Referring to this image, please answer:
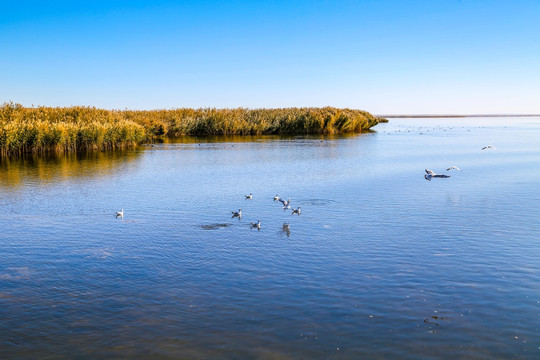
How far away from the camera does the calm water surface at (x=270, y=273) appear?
25.2 feet

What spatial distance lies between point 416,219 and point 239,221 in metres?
6.00

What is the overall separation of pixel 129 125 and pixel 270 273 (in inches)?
1673

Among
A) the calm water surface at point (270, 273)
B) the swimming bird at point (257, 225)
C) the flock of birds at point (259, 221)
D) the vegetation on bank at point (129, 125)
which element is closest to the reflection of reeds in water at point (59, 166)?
the vegetation on bank at point (129, 125)

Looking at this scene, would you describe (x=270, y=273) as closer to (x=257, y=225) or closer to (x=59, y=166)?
→ (x=257, y=225)

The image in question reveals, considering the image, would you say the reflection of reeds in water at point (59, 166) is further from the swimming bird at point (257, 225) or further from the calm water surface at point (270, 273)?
the swimming bird at point (257, 225)

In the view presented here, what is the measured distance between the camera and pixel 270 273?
1089 centimetres

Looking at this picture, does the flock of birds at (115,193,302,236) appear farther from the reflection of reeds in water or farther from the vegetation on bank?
the vegetation on bank

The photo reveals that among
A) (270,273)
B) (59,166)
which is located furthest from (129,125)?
(270,273)

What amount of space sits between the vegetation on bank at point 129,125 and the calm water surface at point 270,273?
17.3 m

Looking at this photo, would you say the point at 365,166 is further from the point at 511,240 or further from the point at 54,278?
the point at 54,278

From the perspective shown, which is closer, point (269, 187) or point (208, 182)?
point (269, 187)

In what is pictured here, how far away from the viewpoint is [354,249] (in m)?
12.7

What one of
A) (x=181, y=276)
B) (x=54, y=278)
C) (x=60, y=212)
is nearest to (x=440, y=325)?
(x=181, y=276)

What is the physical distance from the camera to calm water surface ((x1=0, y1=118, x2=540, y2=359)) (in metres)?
7.70
